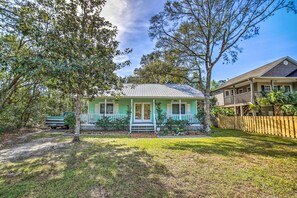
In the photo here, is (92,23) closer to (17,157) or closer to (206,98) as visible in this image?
(17,157)

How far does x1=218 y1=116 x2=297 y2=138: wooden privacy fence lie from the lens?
980cm

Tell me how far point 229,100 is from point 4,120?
24233 millimetres

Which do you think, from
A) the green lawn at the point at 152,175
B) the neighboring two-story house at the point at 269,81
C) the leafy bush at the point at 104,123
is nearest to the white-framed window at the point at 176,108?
the leafy bush at the point at 104,123

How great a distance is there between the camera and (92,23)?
346 inches

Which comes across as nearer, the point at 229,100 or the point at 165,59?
the point at 165,59

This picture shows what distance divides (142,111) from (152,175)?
11399mm

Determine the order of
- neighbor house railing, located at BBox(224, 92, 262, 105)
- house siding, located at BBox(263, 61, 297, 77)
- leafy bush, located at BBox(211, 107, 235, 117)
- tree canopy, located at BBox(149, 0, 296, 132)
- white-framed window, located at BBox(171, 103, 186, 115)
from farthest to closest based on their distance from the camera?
1. leafy bush, located at BBox(211, 107, 235, 117)
2. house siding, located at BBox(263, 61, 297, 77)
3. neighbor house railing, located at BBox(224, 92, 262, 105)
4. white-framed window, located at BBox(171, 103, 186, 115)
5. tree canopy, located at BBox(149, 0, 296, 132)

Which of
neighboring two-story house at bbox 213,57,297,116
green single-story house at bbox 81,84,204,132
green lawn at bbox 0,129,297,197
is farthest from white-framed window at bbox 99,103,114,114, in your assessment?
neighboring two-story house at bbox 213,57,297,116

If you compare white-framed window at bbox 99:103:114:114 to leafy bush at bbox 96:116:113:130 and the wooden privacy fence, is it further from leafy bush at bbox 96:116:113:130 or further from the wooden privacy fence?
the wooden privacy fence

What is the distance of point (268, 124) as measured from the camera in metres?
11.5

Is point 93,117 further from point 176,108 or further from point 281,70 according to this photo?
point 281,70

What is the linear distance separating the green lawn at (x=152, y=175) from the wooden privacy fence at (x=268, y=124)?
452cm

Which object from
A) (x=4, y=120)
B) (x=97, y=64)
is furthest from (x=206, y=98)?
(x=4, y=120)

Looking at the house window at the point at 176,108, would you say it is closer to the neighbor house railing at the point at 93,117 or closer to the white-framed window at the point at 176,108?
the white-framed window at the point at 176,108
